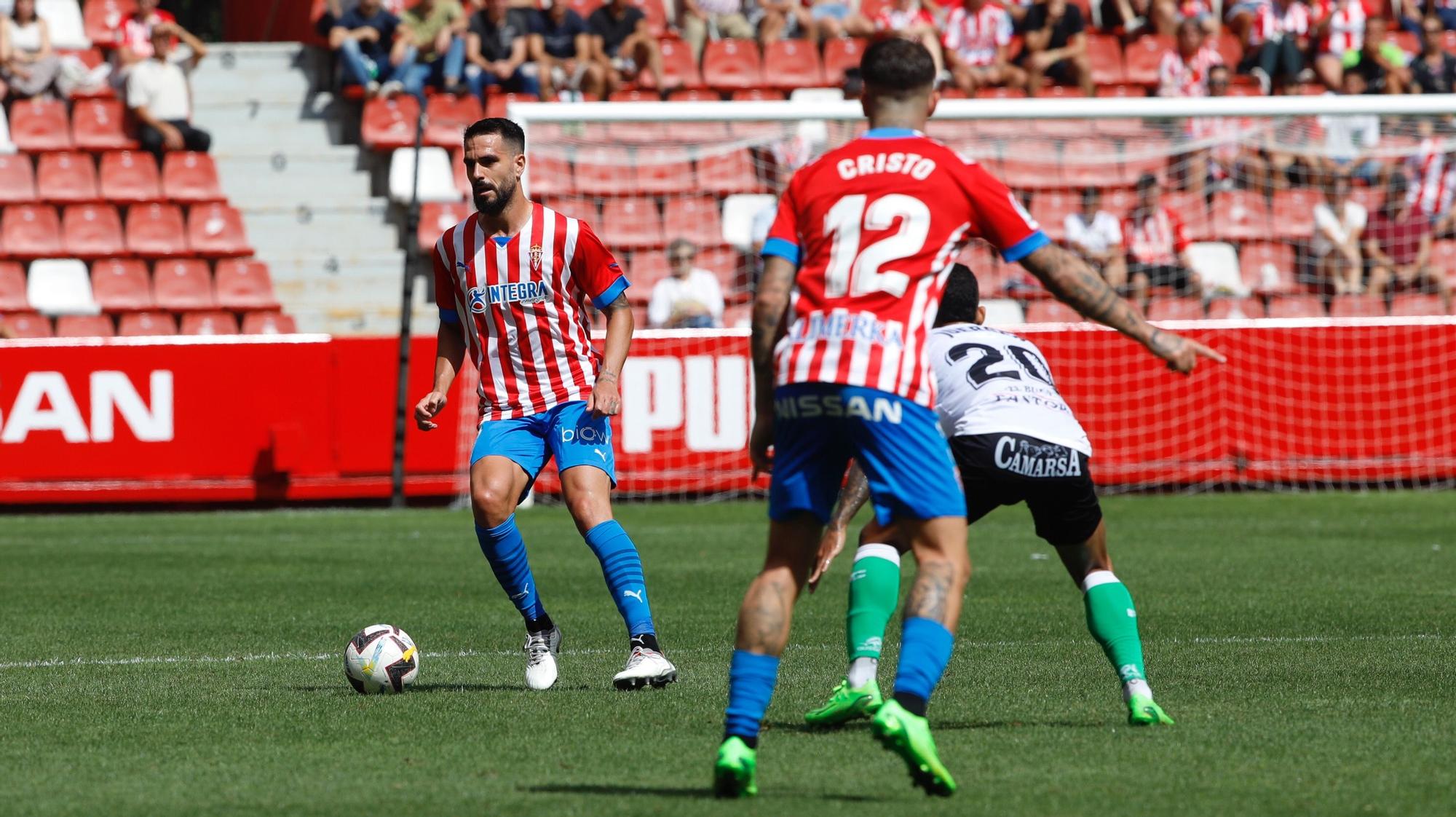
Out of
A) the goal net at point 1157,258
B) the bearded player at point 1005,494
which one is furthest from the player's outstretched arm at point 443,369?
the goal net at point 1157,258

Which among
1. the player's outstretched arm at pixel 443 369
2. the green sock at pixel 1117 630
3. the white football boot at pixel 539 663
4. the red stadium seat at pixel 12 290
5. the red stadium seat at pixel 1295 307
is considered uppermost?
the player's outstretched arm at pixel 443 369

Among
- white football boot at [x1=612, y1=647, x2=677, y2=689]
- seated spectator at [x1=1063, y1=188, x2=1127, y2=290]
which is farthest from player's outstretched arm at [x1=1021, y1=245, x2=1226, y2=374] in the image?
seated spectator at [x1=1063, y1=188, x2=1127, y2=290]

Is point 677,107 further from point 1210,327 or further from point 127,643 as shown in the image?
point 127,643

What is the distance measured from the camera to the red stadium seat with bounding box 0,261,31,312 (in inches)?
723

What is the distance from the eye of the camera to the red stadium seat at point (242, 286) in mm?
19109

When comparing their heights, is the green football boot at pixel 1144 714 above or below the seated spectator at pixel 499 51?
below

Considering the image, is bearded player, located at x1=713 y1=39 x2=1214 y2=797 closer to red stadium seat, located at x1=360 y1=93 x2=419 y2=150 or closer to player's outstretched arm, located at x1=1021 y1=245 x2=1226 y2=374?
player's outstretched arm, located at x1=1021 y1=245 x2=1226 y2=374

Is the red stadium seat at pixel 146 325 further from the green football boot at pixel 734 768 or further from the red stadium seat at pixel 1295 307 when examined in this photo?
the green football boot at pixel 734 768

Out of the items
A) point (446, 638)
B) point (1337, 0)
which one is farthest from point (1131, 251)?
point (446, 638)

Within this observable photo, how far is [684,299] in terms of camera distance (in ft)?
57.5

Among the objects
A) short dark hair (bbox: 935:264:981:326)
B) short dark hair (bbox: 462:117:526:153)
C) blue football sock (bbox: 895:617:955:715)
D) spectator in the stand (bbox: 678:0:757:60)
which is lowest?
blue football sock (bbox: 895:617:955:715)

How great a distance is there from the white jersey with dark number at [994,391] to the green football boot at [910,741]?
5.60 feet

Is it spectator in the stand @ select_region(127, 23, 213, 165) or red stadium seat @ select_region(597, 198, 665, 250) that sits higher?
spectator in the stand @ select_region(127, 23, 213, 165)

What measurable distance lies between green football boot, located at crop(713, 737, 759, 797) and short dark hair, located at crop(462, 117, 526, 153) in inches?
123
